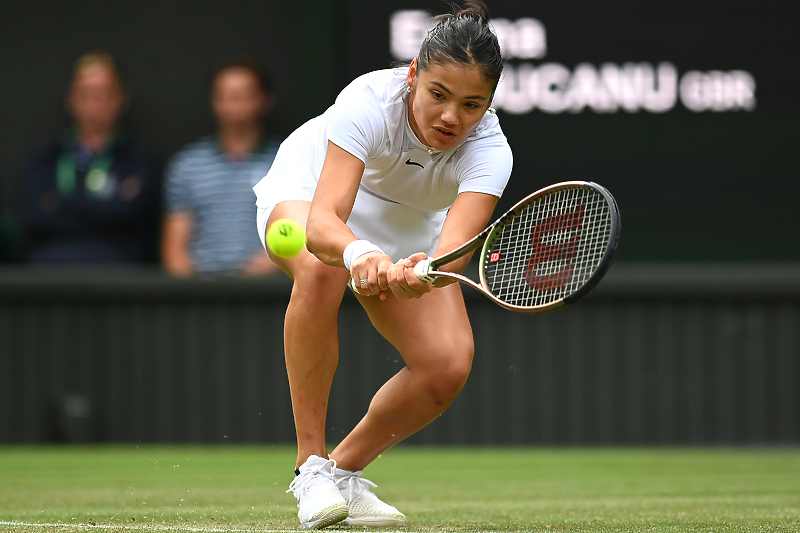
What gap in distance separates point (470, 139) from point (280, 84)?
376 cm

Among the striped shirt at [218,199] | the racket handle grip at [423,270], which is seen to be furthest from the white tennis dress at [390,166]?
the striped shirt at [218,199]

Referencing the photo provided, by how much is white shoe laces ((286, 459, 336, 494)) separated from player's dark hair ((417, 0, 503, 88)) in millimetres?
1157

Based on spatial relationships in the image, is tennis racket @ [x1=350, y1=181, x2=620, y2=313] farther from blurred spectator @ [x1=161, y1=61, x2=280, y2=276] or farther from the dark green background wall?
blurred spectator @ [x1=161, y1=61, x2=280, y2=276]

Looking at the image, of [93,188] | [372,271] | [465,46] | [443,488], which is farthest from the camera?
[93,188]

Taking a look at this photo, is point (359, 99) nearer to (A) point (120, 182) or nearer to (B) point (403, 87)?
(B) point (403, 87)

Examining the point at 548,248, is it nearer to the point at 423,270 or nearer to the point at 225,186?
the point at 423,270

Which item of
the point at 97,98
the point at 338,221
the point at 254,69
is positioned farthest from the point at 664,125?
the point at 338,221

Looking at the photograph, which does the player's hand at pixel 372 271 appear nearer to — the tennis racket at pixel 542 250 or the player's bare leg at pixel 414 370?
the tennis racket at pixel 542 250

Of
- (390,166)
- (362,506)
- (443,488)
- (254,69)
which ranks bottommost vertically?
(443,488)

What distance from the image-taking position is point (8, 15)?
7.12 meters

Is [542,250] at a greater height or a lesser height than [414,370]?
greater

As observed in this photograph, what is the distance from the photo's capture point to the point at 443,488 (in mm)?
4816

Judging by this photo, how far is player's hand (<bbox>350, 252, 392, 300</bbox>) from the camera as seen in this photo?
296 cm

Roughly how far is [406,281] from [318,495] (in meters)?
0.70
